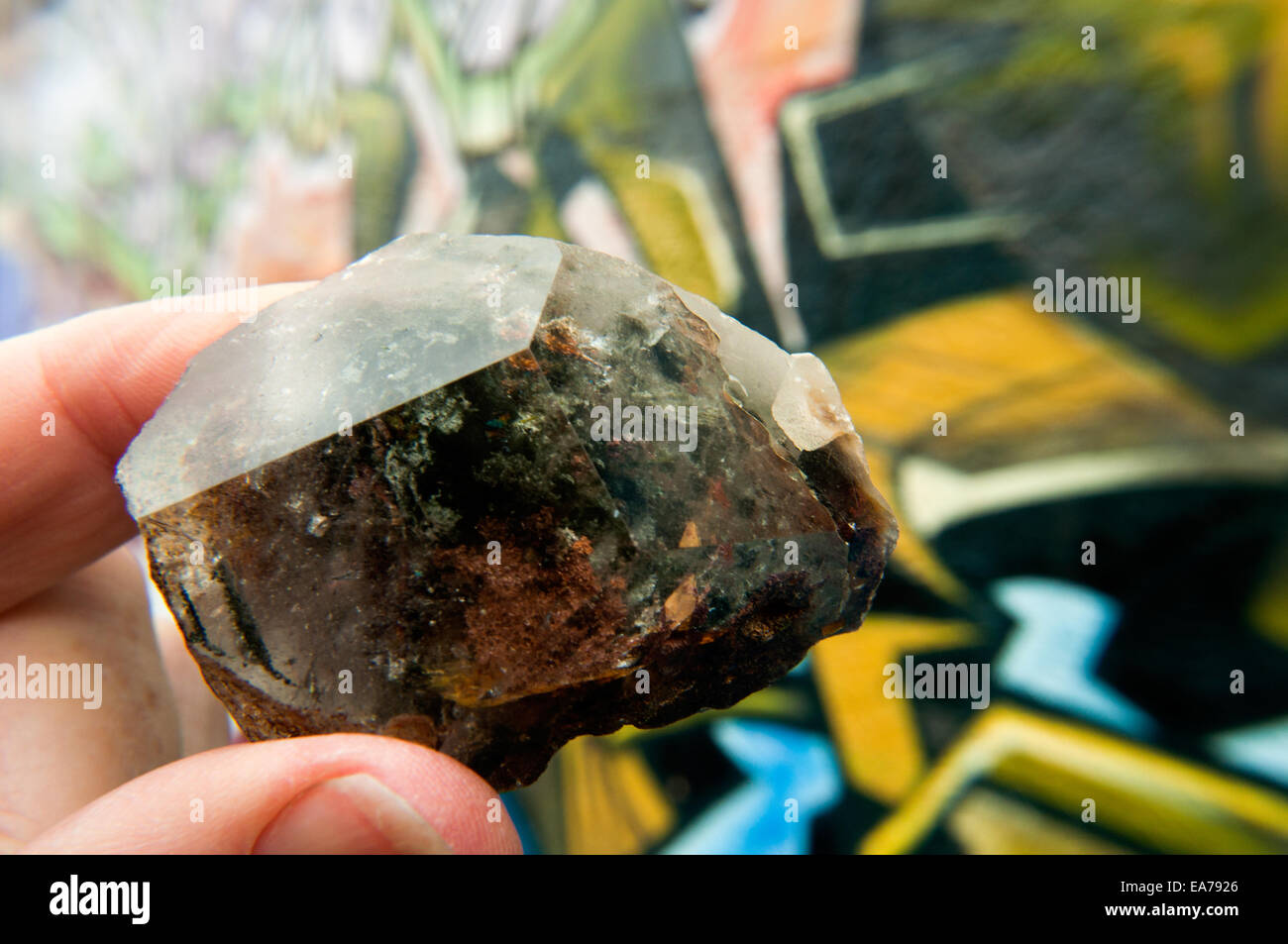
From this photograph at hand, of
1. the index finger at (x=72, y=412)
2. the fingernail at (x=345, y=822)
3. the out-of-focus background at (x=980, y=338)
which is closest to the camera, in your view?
the fingernail at (x=345, y=822)

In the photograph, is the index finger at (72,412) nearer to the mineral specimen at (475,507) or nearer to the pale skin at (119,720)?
the pale skin at (119,720)

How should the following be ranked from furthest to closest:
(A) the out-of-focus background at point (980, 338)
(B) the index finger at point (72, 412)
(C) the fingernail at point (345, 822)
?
(A) the out-of-focus background at point (980, 338) → (B) the index finger at point (72, 412) → (C) the fingernail at point (345, 822)

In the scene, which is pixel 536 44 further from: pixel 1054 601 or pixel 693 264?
pixel 1054 601

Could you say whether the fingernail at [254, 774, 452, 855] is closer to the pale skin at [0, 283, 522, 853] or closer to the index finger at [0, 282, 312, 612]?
the pale skin at [0, 283, 522, 853]

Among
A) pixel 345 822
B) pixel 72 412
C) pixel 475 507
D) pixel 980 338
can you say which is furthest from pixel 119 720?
pixel 980 338

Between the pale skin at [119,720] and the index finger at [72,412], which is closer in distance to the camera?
the pale skin at [119,720]

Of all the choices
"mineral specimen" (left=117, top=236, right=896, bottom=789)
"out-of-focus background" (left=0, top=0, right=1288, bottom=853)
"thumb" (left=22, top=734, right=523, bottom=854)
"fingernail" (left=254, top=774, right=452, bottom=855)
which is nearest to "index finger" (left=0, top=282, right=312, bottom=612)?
"mineral specimen" (left=117, top=236, right=896, bottom=789)

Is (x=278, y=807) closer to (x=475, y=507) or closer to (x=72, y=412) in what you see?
(x=475, y=507)

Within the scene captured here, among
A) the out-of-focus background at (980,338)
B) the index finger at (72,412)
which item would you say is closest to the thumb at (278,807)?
the index finger at (72,412)
